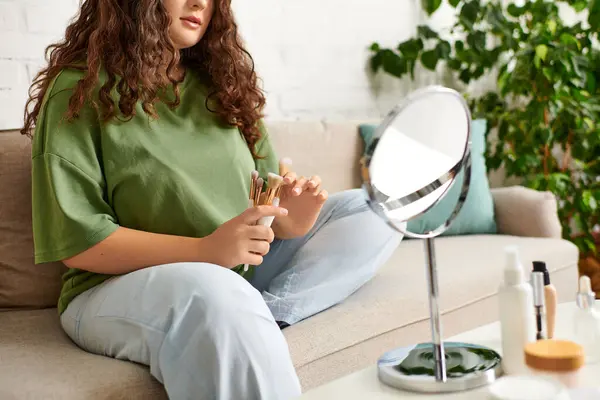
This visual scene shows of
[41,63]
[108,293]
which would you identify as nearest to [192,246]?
[108,293]

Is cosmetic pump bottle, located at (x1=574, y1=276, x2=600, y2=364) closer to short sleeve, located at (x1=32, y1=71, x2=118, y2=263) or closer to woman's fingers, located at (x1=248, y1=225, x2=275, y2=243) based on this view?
woman's fingers, located at (x1=248, y1=225, x2=275, y2=243)

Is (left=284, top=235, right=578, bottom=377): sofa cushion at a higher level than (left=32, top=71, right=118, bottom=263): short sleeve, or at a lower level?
lower

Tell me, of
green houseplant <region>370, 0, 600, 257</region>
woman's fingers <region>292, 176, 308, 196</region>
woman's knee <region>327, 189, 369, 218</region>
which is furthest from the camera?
green houseplant <region>370, 0, 600, 257</region>

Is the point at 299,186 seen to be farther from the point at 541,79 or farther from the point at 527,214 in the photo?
the point at 541,79

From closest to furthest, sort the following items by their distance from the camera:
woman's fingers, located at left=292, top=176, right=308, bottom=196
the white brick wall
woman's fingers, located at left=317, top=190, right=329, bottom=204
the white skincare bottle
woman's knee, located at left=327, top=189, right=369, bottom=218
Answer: the white skincare bottle < woman's fingers, located at left=292, top=176, right=308, bottom=196 < woman's fingers, located at left=317, top=190, right=329, bottom=204 < woman's knee, located at left=327, top=189, right=369, bottom=218 < the white brick wall

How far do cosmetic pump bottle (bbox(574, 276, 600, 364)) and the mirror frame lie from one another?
0.76ft

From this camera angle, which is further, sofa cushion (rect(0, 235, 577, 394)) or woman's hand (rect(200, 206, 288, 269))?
woman's hand (rect(200, 206, 288, 269))

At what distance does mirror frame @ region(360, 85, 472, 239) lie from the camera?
81 centimetres

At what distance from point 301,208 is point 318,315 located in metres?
0.21

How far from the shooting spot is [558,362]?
2.85 ft

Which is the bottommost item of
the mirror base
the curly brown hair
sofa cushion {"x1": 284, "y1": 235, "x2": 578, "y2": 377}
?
sofa cushion {"x1": 284, "y1": 235, "x2": 578, "y2": 377}

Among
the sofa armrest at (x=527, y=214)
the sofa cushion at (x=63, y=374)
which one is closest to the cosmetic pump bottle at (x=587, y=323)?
the sofa cushion at (x=63, y=374)

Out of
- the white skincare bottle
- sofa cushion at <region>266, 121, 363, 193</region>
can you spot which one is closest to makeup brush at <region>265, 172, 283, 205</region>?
the white skincare bottle

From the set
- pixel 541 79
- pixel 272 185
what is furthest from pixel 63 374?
pixel 541 79
